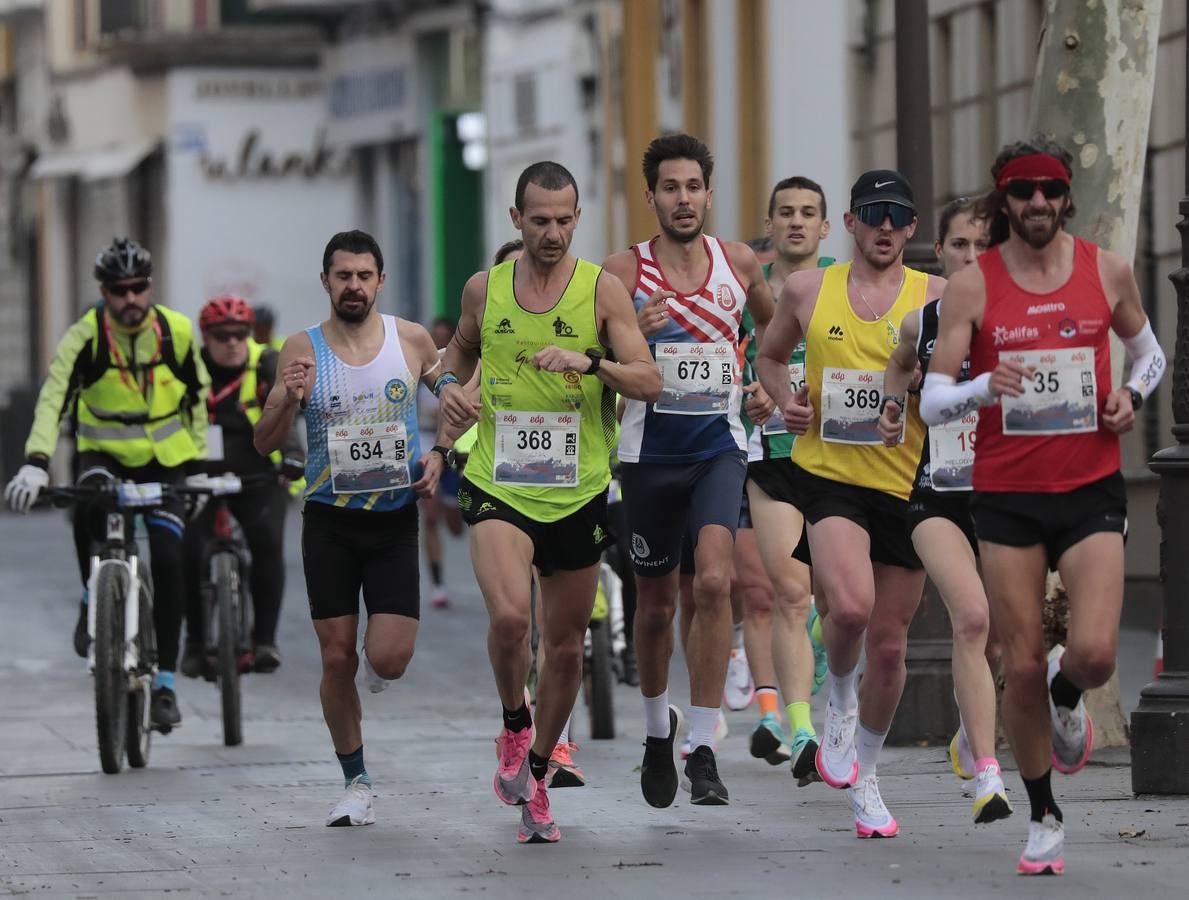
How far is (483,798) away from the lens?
10.5 metres

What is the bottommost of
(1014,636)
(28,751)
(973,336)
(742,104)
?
(28,751)

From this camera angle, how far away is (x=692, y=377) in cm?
955

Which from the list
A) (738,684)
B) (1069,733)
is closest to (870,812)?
(1069,733)

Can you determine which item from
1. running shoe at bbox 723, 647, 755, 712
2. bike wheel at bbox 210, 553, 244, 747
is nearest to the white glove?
bike wheel at bbox 210, 553, 244, 747

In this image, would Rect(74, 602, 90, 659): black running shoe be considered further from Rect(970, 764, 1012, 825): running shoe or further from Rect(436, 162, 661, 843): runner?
Rect(970, 764, 1012, 825): running shoe

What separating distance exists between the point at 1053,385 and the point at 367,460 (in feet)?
8.65

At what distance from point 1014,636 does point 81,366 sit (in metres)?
5.41

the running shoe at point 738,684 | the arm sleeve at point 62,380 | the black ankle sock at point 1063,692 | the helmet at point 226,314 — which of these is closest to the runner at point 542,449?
the black ankle sock at point 1063,692

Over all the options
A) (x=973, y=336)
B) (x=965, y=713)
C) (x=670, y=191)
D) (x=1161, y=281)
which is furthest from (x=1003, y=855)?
(x=1161, y=281)

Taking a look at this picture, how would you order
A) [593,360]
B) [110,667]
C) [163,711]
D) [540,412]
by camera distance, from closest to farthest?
[593,360] → [540,412] → [110,667] → [163,711]

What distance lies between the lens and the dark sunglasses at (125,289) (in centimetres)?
1210

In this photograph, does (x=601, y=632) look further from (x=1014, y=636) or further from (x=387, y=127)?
(x=387, y=127)

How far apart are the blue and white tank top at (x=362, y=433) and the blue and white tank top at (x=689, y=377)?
76 centimetres

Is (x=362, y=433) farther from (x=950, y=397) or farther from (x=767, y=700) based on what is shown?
(x=767, y=700)
